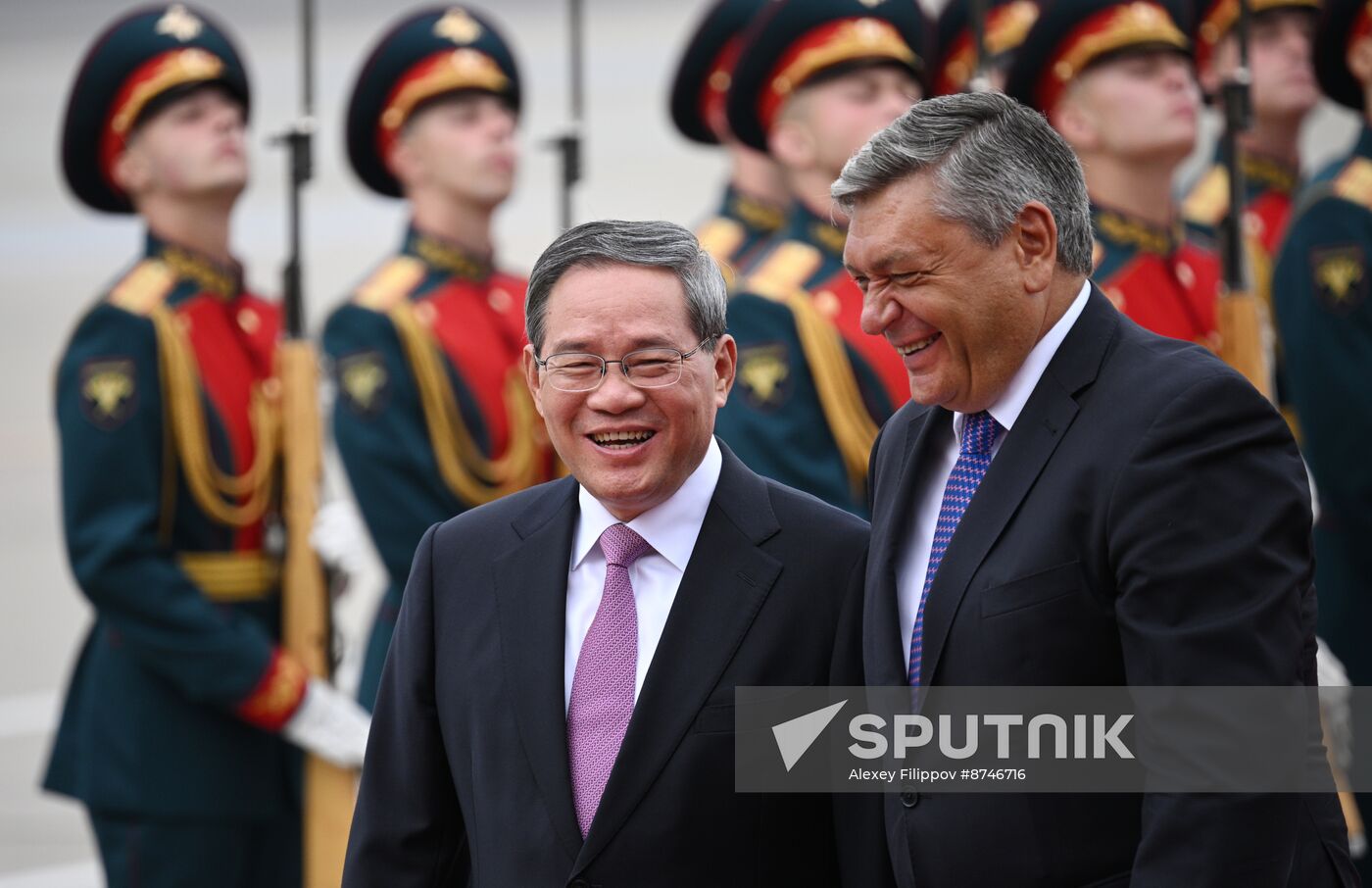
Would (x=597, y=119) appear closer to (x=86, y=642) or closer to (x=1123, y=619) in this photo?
(x=86, y=642)

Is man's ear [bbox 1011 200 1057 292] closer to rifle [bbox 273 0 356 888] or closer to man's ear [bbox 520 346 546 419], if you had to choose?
man's ear [bbox 520 346 546 419]

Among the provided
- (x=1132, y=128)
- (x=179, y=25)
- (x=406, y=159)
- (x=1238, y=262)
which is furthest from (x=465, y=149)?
(x=1238, y=262)

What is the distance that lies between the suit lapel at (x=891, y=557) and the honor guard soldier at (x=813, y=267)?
258 centimetres

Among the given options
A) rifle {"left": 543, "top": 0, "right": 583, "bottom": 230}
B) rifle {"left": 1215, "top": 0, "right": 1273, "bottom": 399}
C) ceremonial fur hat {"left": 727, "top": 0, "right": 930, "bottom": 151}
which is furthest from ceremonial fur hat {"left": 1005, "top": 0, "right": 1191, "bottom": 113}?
rifle {"left": 543, "top": 0, "right": 583, "bottom": 230}

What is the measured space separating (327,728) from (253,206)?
13.1 meters

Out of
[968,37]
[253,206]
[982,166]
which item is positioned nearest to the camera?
[982,166]

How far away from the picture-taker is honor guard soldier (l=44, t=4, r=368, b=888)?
5.04m

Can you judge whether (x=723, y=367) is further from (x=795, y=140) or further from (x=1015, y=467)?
(x=795, y=140)

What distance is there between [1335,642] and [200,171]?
125 inches

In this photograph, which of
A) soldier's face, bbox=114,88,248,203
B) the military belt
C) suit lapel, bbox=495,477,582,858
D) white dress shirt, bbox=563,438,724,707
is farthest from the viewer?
soldier's face, bbox=114,88,248,203

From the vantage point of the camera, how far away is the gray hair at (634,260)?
266 cm

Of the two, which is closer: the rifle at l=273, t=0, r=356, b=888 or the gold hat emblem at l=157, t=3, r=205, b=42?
the rifle at l=273, t=0, r=356, b=888

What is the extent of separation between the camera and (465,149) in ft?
19.9

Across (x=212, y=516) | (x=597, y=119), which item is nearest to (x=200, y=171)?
(x=212, y=516)
